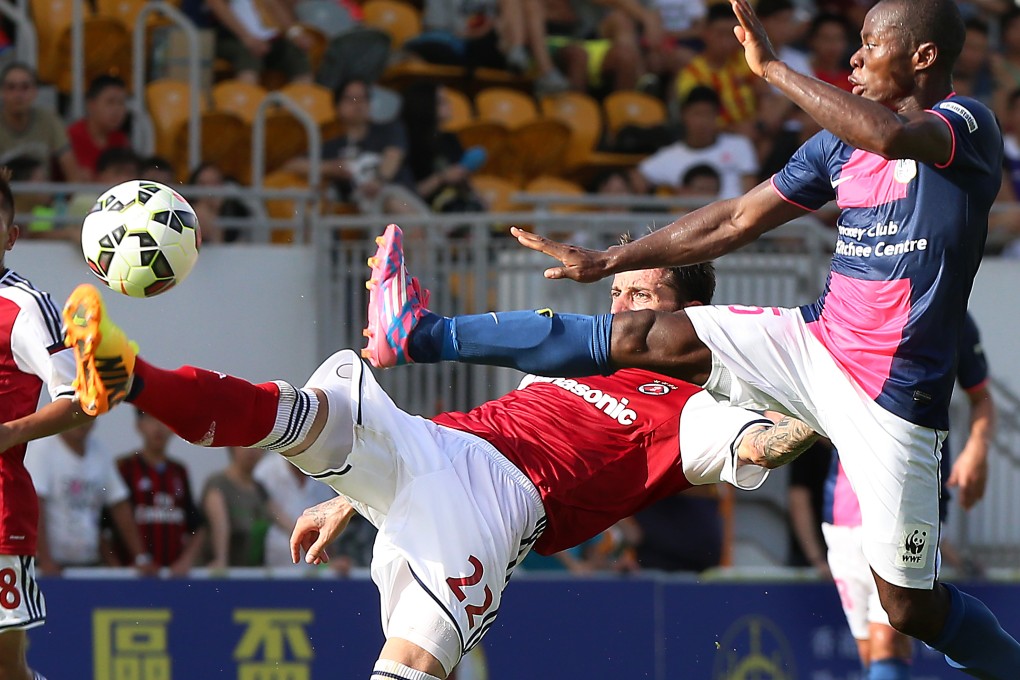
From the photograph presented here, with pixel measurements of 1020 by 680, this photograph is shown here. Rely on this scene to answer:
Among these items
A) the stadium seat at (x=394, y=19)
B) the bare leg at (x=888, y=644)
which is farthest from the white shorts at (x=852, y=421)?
the stadium seat at (x=394, y=19)

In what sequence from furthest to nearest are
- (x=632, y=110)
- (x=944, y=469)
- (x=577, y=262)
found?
(x=632, y=110)
(x=944, y=469)
(x=577, y=262)

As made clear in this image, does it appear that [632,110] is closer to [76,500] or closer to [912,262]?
[76,500]

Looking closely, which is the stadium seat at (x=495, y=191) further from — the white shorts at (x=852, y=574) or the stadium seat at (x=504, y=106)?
the white shorts at (x=852, y=574)

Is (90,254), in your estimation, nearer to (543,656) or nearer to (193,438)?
(193,438)

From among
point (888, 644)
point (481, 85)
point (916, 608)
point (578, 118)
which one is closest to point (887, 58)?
point (916, 608)

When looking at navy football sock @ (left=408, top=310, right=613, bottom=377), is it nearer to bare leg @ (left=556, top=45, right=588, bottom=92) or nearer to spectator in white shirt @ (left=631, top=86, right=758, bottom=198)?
spectator in white shirt @ (left=631, top=86, right=758, bottom=198)

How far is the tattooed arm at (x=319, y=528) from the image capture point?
224 inches

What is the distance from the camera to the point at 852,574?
8016mm

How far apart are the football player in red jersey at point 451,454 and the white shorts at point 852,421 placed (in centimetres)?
14

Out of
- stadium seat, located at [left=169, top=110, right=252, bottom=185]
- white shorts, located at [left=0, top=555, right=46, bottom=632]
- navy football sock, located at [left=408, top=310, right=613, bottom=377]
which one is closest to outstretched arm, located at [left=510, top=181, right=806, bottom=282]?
navy football sock, located at [left=408, top=310, right=613, bottom=377]

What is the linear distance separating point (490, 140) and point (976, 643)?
7.75m

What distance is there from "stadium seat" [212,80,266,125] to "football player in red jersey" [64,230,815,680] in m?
6.64

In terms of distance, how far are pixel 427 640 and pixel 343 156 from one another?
6740 mm

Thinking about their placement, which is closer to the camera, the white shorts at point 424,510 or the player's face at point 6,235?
the white shorts at point 424,510
